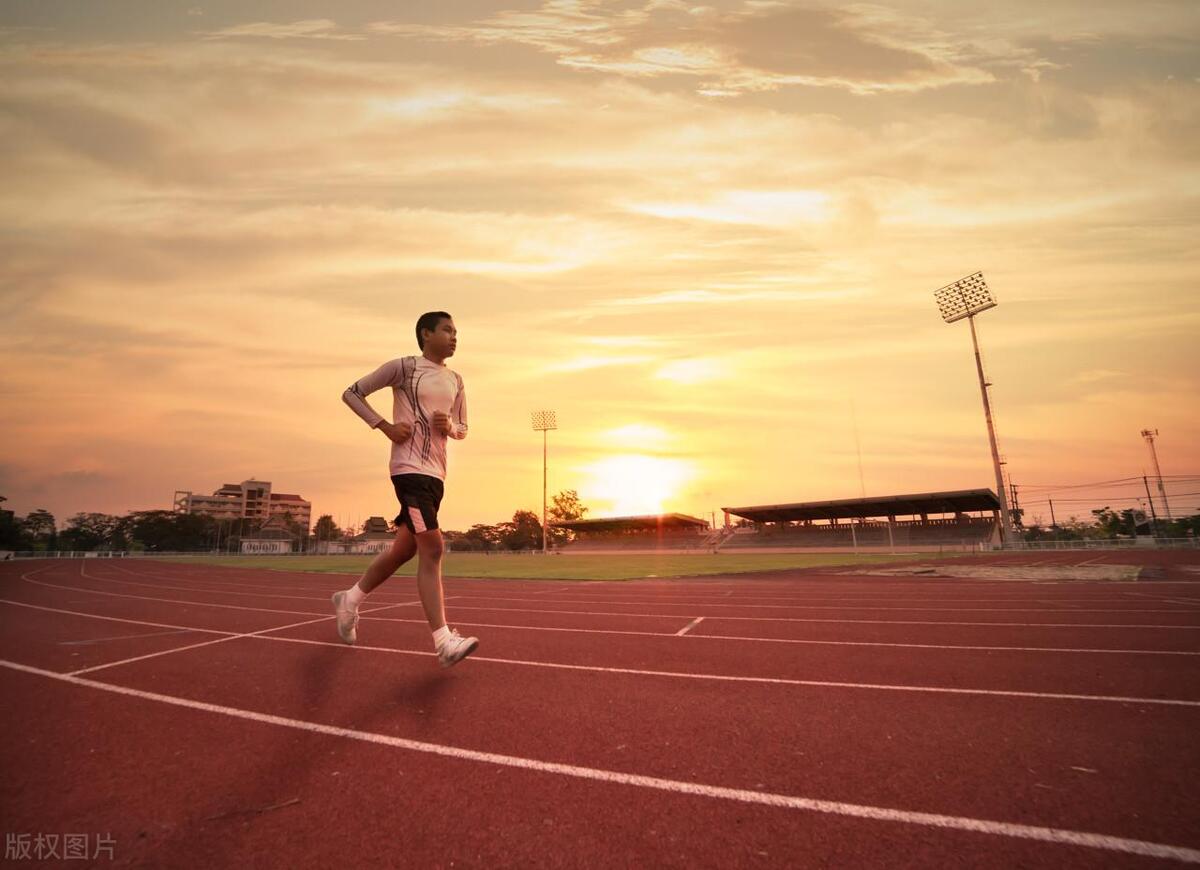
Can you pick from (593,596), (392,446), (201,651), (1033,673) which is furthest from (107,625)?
(1033,673)

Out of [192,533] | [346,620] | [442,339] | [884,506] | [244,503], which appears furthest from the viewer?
[244,503]

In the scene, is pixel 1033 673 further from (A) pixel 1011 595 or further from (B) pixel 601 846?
(A) pixel 1011 595

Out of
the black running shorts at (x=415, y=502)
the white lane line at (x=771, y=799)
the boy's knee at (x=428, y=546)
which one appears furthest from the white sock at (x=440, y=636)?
the white lane line at (x=771, y=799)

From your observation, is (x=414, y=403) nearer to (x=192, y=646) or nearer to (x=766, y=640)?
(x=192, y=646)

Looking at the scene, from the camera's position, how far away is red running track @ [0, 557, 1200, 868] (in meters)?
1.81

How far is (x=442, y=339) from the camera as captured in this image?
4.41 metres

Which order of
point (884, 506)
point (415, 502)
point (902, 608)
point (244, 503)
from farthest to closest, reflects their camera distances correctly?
point (244, 503) < point (884, 506) < point (902, 608) < point (415, 502)

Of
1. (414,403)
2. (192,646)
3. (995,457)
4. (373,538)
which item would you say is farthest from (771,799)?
(373,538)

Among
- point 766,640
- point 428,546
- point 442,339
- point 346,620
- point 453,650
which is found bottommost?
point 766,640

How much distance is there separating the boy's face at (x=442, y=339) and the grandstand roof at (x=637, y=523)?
230 feet

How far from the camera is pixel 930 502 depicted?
55250 mm

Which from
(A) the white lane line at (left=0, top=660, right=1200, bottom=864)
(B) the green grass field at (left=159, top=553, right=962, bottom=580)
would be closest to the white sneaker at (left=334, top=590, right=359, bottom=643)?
(A) the white lane line at (left=0, top=660, right=1200, bottom=864)

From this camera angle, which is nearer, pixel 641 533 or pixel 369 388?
pixel 369 388

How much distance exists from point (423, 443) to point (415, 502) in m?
0.46
